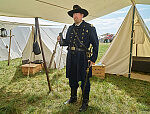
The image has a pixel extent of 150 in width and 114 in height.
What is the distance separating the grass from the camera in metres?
2.24

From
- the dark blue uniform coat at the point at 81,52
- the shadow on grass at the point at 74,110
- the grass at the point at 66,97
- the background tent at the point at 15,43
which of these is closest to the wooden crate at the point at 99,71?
the grass at the point at 66,97

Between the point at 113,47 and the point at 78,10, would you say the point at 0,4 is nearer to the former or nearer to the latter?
the point at 78,10

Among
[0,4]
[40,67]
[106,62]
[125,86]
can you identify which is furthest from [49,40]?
[125,86]

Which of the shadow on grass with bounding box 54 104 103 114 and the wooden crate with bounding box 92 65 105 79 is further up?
the wooden crate with bounding box 92 65 105 79

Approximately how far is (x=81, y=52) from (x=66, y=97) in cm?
123

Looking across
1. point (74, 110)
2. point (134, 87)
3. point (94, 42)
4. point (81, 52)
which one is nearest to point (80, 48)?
point (81, 52)

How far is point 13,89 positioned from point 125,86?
126 inches

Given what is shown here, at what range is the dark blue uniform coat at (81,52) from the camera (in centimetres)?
209

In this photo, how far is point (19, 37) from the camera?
27.3 ft

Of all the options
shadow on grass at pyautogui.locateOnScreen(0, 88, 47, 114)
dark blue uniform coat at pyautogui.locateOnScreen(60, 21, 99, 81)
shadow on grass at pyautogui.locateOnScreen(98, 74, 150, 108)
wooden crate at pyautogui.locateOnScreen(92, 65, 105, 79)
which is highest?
dark blue uniform coat at pyautogui.locateOnScreen(60, 21, 99, 81)

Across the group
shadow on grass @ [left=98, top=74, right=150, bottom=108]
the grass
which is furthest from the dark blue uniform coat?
shadow on grass @ [left=98, top=74, right=150, bottom=108]

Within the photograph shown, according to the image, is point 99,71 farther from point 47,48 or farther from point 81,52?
point 47,48

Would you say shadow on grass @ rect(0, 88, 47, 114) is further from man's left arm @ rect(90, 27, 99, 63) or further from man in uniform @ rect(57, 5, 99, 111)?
man's left arm @ rect(90, 27, 99, 63)

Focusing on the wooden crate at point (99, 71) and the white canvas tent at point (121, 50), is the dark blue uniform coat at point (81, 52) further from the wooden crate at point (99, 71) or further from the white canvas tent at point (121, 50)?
→ the white canvas tent at point (121, 50)
